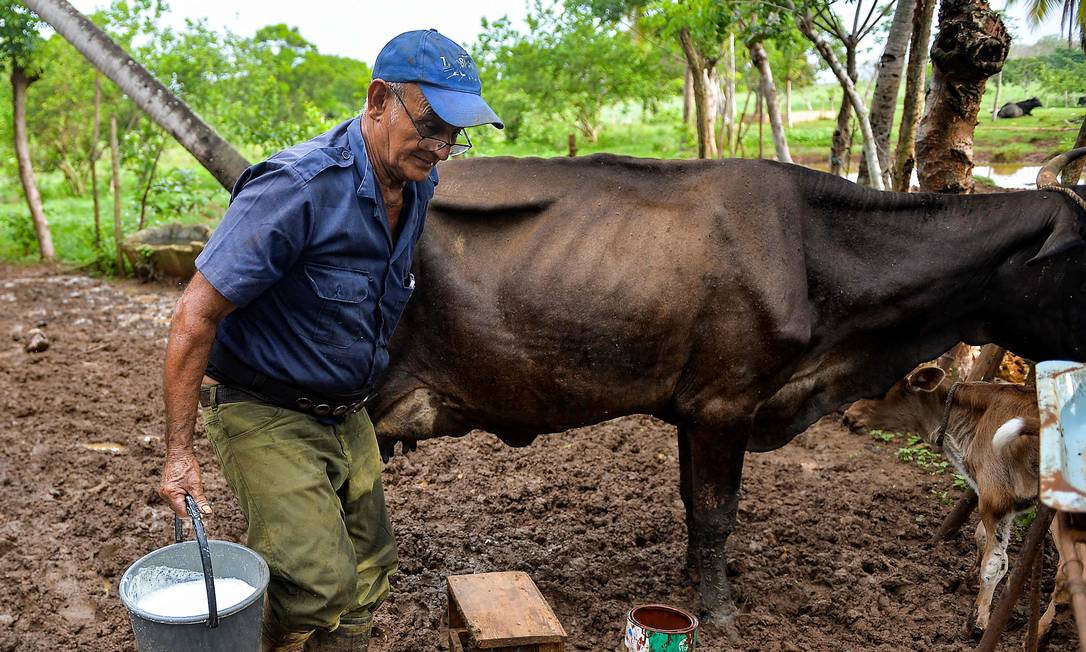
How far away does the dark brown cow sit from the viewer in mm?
4297

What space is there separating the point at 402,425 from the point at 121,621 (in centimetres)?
161

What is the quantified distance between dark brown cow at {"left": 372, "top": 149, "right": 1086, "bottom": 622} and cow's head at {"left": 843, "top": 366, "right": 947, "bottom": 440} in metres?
0.58

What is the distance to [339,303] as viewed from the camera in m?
3.12

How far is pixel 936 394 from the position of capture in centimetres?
526

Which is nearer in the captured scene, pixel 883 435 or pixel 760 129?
pixel 883 435

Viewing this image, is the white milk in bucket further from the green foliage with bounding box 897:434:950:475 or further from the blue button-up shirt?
the green foliage with bounding box 897:434:950:475

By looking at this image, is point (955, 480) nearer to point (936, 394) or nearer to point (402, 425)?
point (936, 394)

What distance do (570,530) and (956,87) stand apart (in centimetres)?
374

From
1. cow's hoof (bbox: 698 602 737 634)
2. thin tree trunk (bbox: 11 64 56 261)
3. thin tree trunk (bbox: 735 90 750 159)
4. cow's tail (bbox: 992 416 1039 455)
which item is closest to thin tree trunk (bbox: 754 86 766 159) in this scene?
thin tree trunk (bbox: 735 90 750 159)

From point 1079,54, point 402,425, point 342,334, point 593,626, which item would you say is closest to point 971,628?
point 593,626

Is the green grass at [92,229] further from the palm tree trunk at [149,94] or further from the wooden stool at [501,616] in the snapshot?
the wooden stool at [501,616]

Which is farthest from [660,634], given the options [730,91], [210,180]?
[210,180]

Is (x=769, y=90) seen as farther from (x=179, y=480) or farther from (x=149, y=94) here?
(x=179, y=480)

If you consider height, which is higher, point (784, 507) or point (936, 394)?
point (936, 394)
